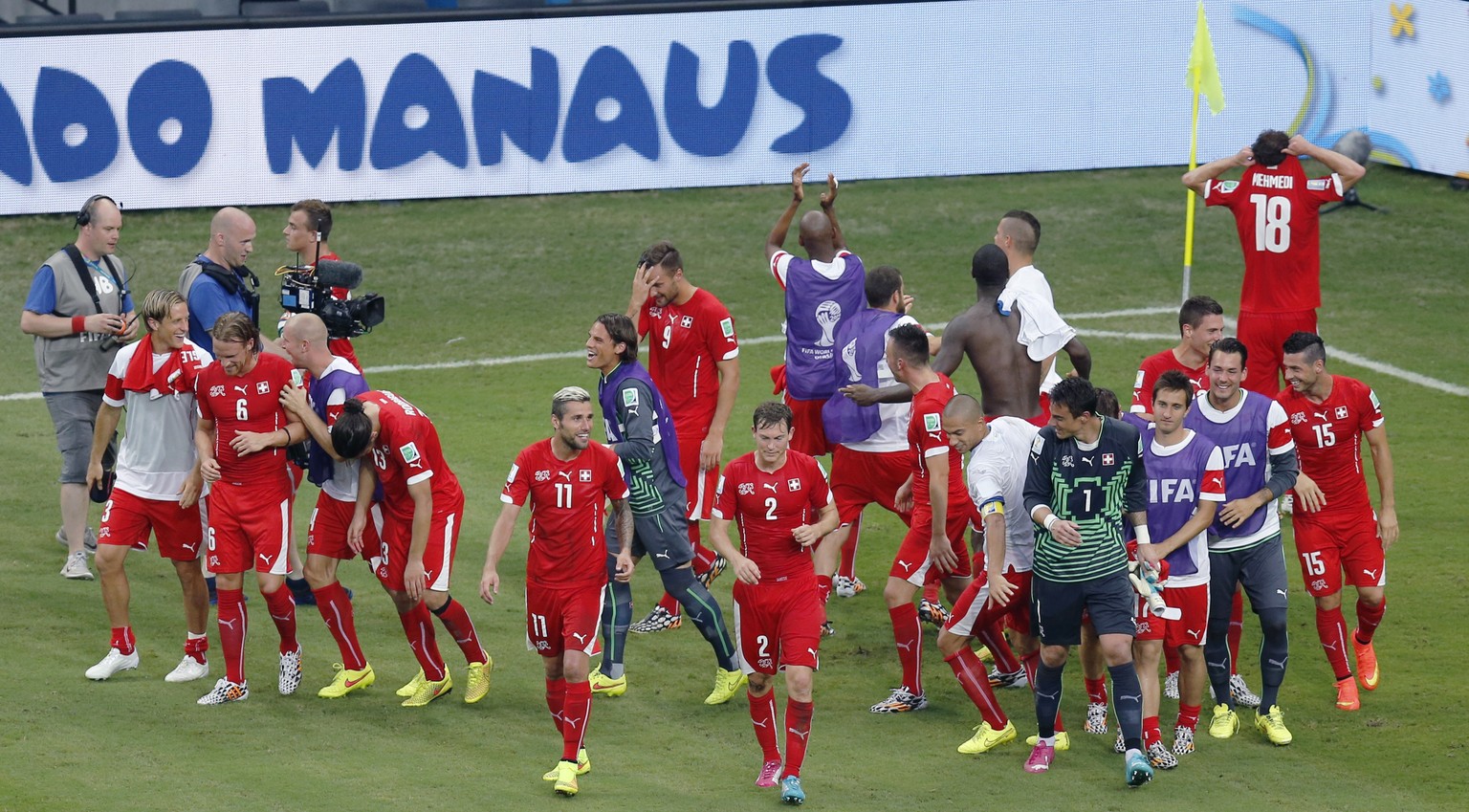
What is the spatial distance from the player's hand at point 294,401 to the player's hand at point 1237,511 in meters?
4.81

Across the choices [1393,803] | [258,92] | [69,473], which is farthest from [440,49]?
[1393,803]

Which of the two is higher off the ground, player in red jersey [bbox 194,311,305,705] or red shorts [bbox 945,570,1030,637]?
player in red jersey [bbox 194,311,305,705]

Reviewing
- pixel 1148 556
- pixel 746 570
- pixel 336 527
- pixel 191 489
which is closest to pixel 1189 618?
pixel 1148 556

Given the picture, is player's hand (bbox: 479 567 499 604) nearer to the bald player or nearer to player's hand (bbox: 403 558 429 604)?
player's hand (bbox: 403 558 429 604)

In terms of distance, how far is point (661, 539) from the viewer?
9.59 metres

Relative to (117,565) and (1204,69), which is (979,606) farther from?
(1204,69)

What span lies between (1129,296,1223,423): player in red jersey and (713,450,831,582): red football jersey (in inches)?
89.7

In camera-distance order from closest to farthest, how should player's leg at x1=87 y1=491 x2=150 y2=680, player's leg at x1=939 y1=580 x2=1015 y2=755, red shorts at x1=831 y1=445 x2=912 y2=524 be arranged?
player's leg at x1=939 y1=580 x2=1015 y2=755, player's leg at x1=87 y1=491 x2=150 y2=680, red shorts at x1=831 y1=445 x2=912 y2=524

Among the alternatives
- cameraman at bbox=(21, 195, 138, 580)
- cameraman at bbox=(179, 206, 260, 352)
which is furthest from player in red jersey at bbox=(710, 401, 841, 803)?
cameraman at bbox=(21, 195, 138, 580)

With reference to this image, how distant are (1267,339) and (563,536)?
5.67 metres

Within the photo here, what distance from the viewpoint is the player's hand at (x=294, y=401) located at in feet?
30.0

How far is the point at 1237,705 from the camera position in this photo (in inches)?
376

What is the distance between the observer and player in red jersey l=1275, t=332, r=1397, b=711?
955cm

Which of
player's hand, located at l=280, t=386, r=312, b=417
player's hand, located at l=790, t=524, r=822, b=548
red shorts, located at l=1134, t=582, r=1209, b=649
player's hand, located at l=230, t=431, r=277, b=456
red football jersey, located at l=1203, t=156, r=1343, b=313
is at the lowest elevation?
red shorts, located at l=1134, t=582, r=1209, b=649
